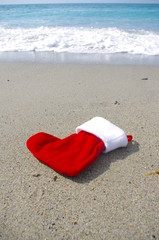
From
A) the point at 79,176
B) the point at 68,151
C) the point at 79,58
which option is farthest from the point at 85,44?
the point at 79,176

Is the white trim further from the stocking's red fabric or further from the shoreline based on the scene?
the shoreline

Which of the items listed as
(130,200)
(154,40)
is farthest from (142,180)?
(154,40)

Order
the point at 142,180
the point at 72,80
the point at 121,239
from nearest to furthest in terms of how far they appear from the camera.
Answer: the point at 121,239 → the point at 142,180 → the point at 72,80

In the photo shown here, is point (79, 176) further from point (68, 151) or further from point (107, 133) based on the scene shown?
point (107, 133)

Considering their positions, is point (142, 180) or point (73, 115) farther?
point (73, 115)

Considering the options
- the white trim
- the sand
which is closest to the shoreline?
the sand

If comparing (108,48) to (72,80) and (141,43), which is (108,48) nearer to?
(141,43)

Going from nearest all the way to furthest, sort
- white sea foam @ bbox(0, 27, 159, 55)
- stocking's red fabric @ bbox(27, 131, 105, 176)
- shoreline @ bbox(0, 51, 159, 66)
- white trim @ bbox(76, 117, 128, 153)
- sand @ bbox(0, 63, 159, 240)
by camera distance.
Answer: sand @ bbox(0, 63, 159, 240)
stocking's red fabric @ bbox(27, 131, 105, 176)
white trim @ bbox(76, 117, 128, 153)
shoreline @ bbox(0, 51, 159, 66)
white sea foam @ bbox(0, 27, 159, 55)
